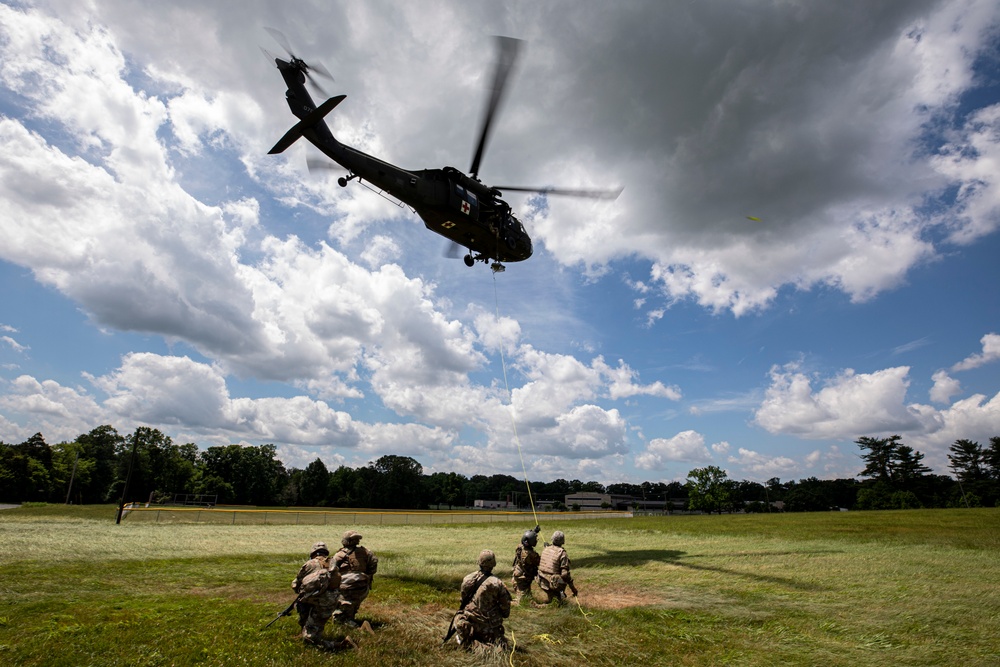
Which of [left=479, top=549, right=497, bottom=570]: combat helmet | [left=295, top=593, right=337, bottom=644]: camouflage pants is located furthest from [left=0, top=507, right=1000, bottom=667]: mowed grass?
[left=479, top=549, right=497, bottom=570]: combat helmet

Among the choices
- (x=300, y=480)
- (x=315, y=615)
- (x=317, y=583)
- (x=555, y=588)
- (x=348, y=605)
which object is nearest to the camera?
(x=317, y=583)

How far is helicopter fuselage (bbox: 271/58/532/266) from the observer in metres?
16.7

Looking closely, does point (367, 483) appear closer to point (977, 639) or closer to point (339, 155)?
point (339, 155)

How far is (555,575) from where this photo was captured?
11.7m

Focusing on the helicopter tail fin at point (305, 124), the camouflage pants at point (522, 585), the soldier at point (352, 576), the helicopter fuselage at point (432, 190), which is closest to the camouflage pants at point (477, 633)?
the soldier at point (352, 576)

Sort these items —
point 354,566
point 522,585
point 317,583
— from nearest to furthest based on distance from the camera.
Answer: point 317,583 < point 354,566 < point 522,585

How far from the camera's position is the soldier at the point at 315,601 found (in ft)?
27.6

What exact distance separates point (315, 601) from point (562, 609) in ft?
17.8

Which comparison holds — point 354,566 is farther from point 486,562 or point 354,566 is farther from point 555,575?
point 555,575

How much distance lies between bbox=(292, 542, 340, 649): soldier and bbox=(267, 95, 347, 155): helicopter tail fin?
13.2 meters

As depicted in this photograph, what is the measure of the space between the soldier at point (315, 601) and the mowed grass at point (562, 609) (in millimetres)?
261

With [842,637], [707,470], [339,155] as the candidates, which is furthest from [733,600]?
[707,470]

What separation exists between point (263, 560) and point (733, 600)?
15765mm

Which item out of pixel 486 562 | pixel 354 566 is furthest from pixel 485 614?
pixel 354 566
